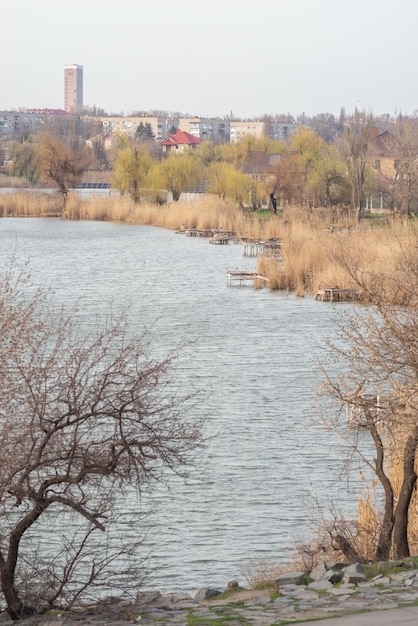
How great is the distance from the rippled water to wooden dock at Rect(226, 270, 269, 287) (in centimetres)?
55

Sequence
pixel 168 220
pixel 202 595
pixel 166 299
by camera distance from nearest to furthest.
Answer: pixel 202 595
pixel 166 299
pixel 168 220

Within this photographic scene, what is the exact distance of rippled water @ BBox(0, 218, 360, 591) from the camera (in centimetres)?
1277

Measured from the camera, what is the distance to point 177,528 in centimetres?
1316

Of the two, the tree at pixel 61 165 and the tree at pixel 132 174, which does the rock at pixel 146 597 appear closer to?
the tree at pixel 132 174

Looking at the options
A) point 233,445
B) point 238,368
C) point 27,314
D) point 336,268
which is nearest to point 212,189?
point 336,268

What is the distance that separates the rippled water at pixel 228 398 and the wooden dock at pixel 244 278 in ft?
1.80

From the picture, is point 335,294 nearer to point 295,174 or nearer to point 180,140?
point 295,174

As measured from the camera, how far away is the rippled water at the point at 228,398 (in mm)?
12773

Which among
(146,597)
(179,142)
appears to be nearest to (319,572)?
(146,597)

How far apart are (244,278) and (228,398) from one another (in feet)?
61.5

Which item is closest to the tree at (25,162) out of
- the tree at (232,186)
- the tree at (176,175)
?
the tree at (176,175)

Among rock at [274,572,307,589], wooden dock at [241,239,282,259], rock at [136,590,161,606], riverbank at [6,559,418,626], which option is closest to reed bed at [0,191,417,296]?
wooden dock at [241,239,282,259]

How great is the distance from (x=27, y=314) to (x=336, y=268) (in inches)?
952

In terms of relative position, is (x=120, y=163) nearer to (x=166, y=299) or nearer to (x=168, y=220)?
(x=168, y=220)
